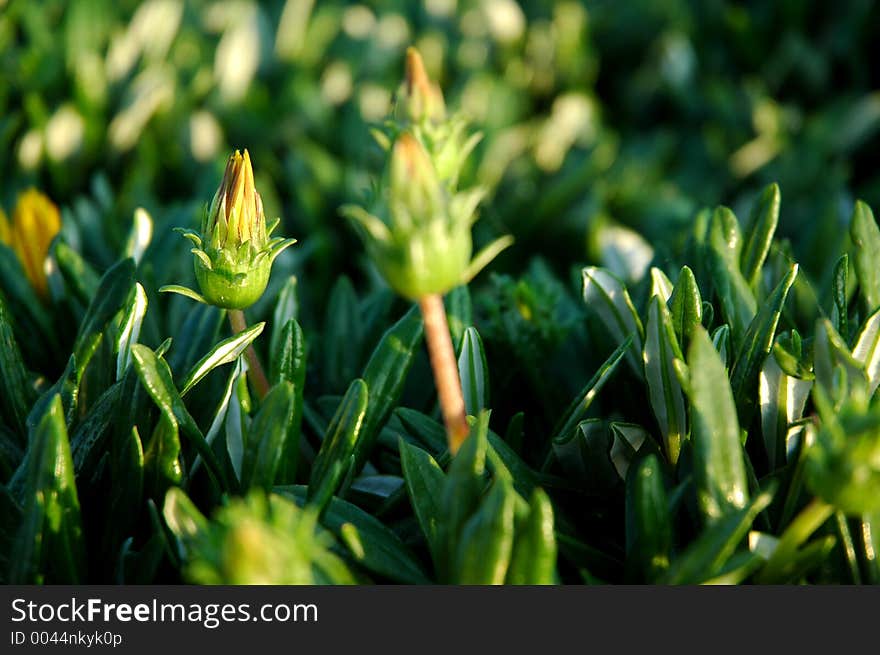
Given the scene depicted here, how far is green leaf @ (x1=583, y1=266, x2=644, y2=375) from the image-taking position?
1.27 metres

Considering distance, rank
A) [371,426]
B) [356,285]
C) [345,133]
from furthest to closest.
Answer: [345,133] < [356,285] < [371,426]

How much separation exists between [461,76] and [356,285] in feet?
2.69

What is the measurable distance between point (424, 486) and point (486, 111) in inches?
63.3

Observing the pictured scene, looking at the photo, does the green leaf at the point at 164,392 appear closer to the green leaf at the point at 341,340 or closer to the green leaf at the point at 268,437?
the green leaf at the point at 268,437

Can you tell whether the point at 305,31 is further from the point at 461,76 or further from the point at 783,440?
the point at 783,440

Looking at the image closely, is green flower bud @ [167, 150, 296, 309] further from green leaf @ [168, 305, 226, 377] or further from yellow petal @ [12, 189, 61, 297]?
yellow petal @ [12, 189, 61, 297]

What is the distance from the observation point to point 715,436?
0.98 m

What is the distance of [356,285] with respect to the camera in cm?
216

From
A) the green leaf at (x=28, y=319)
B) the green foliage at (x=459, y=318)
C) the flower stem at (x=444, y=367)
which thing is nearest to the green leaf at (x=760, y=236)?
the green foliage at (x=459, y=318)

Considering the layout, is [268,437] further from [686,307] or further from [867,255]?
[867,255]

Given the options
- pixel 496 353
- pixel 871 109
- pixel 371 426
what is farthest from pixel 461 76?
pixel 371 426

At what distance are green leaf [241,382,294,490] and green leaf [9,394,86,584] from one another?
0.62 feet

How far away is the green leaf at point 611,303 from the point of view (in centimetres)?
127

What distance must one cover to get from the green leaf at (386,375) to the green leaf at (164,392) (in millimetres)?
203
